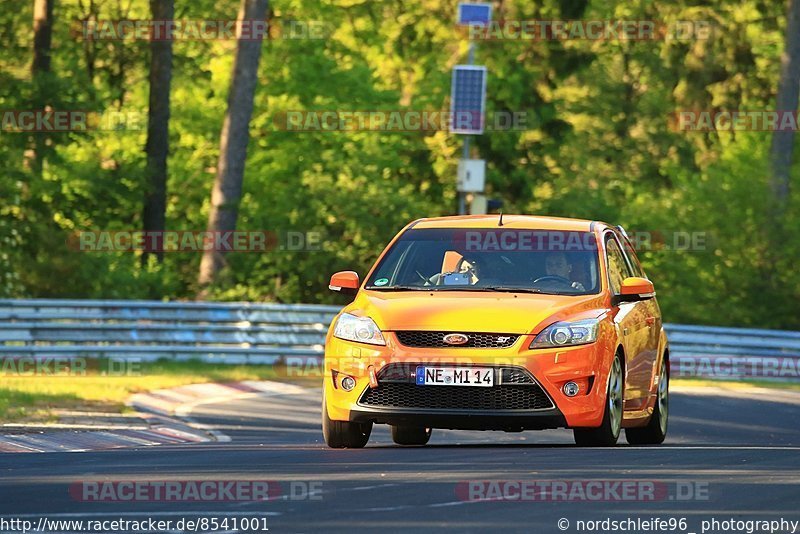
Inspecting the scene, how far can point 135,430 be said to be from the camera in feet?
57.8

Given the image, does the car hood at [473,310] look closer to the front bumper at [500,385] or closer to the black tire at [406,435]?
the front bumper at [500,385]

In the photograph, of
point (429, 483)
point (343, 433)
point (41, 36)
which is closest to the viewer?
point (429, 483)

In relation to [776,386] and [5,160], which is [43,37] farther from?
[776,386]

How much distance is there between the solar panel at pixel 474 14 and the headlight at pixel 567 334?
1868cm

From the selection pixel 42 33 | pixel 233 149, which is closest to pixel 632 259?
pixel 233 149

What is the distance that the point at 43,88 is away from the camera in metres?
35.2

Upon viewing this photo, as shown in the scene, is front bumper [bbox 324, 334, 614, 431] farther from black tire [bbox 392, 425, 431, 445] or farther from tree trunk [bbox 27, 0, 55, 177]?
tree trunk [bbox 27, 0, 55, 177]

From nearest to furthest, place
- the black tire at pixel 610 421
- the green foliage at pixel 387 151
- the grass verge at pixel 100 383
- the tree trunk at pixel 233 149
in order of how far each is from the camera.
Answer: the black tire at pixel 610 421
the grass verge at pixel 100 383
the tree trunk at pixel 233 149
the green foliage at pixel 387 151

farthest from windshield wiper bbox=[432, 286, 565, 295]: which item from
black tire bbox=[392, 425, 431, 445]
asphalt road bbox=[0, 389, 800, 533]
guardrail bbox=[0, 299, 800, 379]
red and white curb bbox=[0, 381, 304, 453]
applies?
guardrail bbox=[0, 299, 800, 379]

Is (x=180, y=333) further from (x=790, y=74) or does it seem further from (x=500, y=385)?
(x=790, y=74)

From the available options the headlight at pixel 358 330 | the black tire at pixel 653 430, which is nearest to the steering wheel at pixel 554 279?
the headlight at pixel 358 330

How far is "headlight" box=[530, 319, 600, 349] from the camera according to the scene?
13.2m

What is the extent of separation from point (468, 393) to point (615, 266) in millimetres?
2376

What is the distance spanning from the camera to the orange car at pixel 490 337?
1317 centimetres
